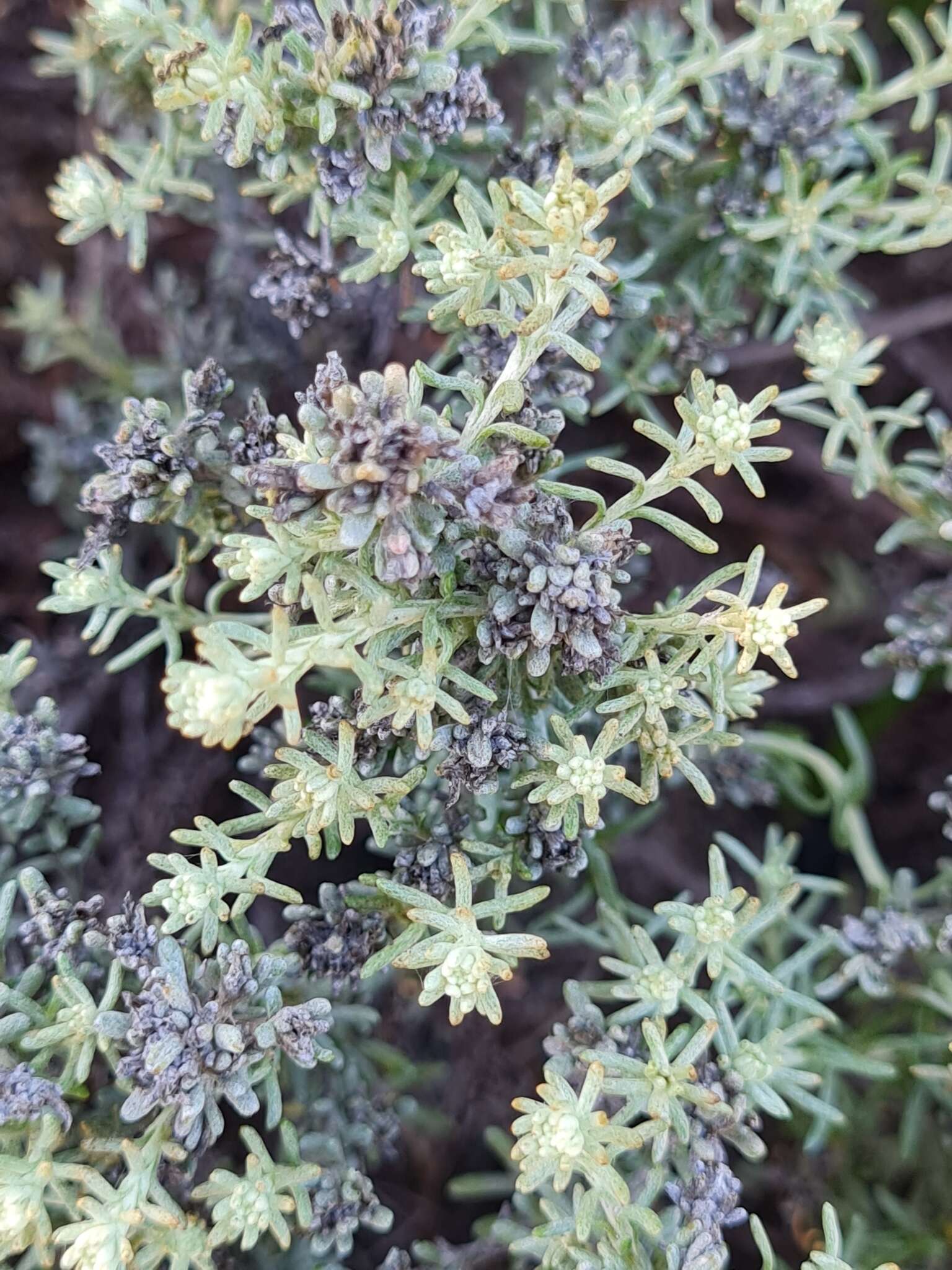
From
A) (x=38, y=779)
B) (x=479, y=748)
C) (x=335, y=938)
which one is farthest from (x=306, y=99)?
(x=335, y=938)

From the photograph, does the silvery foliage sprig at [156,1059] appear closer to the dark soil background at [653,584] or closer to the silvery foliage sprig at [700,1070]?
the silvery foliage sprig at [700,1070]

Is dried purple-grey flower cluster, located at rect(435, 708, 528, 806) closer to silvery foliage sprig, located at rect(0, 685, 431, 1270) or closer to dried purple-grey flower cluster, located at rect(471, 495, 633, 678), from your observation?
dried purple-grey flower cluster, located at rect(471, 495, 633, 678)

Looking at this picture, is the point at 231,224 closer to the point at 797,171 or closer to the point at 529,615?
the point at 797,171

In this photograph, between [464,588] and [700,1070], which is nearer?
[464,588]

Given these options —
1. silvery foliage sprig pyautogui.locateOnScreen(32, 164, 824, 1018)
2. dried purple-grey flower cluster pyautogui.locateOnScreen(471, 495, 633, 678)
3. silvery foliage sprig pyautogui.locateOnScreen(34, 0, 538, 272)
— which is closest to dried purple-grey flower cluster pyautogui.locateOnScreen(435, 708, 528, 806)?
silvery foliage sprig pyautogui.locateOnScreen(32, 164, 824, 1018)

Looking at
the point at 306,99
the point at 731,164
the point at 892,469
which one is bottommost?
the point at 892,469

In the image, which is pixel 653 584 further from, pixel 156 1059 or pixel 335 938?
pixel 156 1059

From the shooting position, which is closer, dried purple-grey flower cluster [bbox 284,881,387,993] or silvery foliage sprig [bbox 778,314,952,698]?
dried purple-grey flower cluster [bbox 284,881,387,993]

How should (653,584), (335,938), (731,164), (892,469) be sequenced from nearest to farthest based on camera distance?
(335,938)
(731,164)
(892,469)
(653,584)
